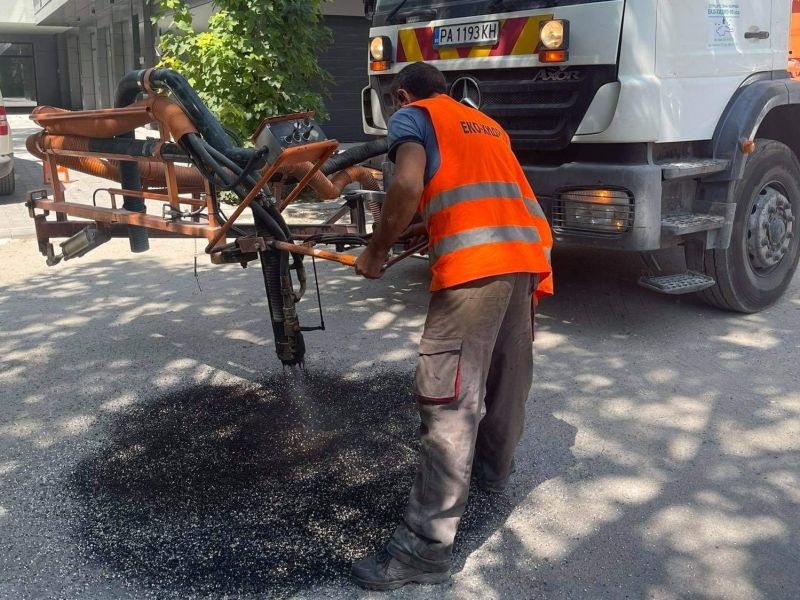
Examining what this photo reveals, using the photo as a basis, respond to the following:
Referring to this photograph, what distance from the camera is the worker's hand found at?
3.19m

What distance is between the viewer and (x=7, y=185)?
11.2 metres

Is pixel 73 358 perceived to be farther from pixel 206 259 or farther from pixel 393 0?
pixel 393 0

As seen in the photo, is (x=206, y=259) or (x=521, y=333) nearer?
(x=521, y=333)

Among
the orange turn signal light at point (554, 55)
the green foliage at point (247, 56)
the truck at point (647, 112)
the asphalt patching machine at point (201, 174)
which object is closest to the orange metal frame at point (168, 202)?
the asphalt patching machine at point (201, 174)

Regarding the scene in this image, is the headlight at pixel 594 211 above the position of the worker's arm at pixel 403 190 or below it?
below

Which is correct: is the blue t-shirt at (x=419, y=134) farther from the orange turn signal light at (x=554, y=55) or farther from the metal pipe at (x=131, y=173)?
the orange turn signal light at (x=554, y=55)

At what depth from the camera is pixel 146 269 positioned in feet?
24.4

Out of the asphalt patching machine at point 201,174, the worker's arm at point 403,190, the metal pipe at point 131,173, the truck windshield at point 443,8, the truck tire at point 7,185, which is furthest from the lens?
the truck tire at point 7,185

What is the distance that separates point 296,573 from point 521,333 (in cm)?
120

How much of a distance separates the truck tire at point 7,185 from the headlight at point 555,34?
8.38 m

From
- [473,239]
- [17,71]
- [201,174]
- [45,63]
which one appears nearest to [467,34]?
[201,174]

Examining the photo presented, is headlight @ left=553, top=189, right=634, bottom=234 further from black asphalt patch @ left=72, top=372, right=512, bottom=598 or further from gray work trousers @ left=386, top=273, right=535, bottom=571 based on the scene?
gray work trousers @ left=386, top=273, right=535, bottom=571

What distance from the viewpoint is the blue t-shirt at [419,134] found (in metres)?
2.94

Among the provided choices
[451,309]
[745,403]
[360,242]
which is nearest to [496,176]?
[451,309]
